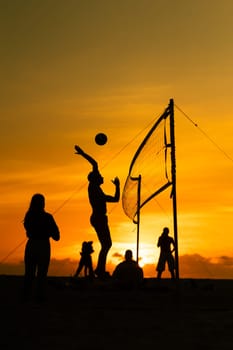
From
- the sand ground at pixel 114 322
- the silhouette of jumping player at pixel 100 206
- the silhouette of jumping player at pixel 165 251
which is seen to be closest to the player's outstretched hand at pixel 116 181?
the silhouette of jumping player at pixel 100 206

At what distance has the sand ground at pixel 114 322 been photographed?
656 centimetres

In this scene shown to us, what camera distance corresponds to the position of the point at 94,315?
9000 millimetres

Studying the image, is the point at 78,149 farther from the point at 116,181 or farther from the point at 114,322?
the point at 114,322

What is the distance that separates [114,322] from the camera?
8266mm

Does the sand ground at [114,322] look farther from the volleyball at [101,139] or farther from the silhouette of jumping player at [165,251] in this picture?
the silhouette of jumping player at [165,251]

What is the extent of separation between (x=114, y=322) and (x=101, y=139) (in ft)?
26.9

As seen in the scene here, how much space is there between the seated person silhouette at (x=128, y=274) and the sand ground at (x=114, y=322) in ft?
5.21

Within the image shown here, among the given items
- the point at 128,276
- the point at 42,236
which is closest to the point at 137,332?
the point at 42,236

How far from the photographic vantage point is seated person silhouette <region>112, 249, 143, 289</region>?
14438mm

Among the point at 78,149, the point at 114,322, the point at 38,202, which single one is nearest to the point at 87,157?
the point at 78,149

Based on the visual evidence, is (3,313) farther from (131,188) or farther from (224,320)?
(131,188)

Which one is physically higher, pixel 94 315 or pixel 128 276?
pixel 128 276

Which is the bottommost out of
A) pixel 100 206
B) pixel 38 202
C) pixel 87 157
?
pixel 38 202

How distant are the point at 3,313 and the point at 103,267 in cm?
634
